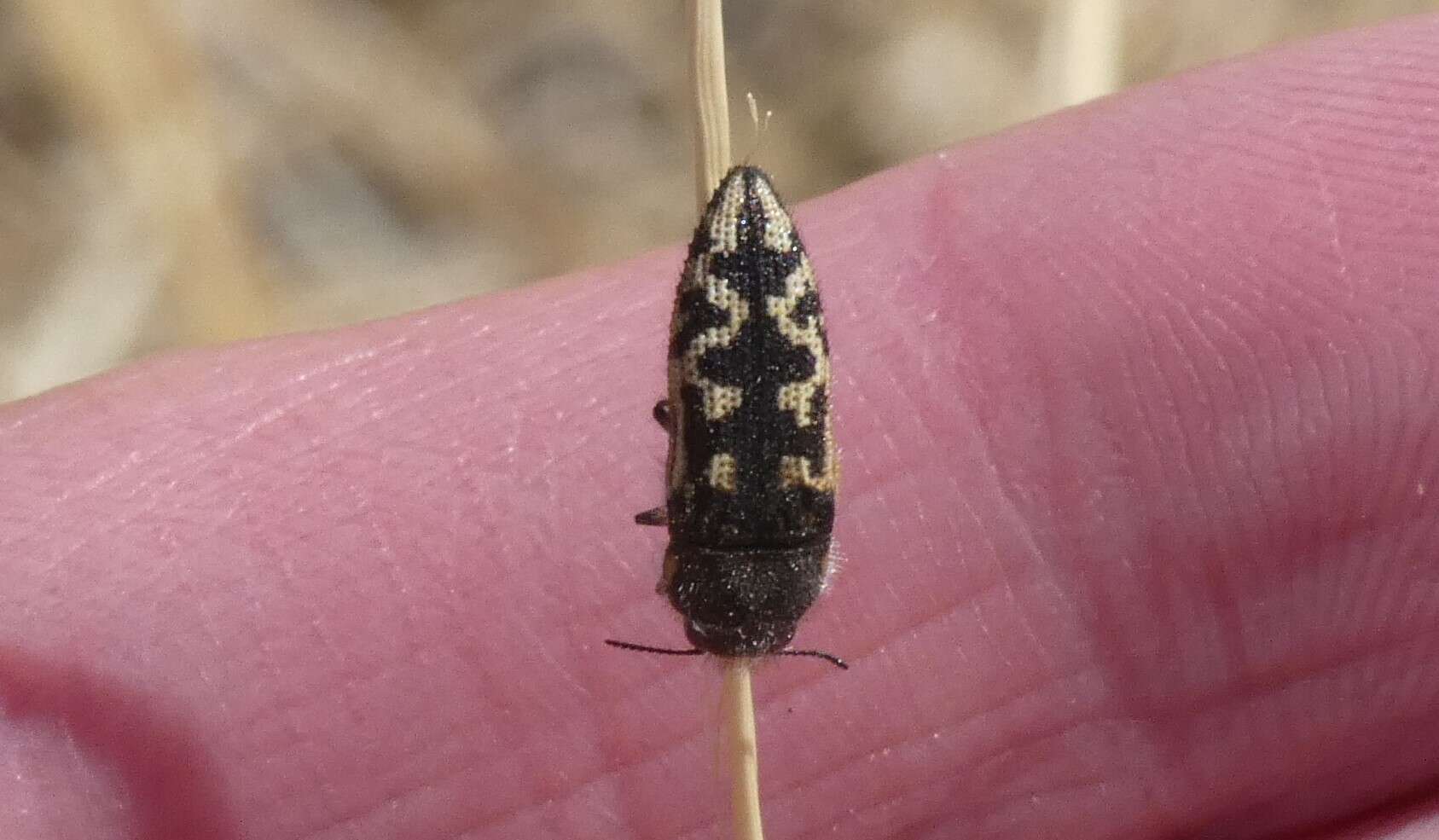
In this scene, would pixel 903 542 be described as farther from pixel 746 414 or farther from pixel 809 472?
pixel 746 414

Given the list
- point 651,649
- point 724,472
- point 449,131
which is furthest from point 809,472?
point 449,131

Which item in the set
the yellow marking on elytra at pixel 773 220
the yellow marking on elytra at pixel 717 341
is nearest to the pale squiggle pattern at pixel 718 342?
the yellow marking on elytra at pixel 717 341

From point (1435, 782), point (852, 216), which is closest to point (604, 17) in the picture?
point (852, 216)

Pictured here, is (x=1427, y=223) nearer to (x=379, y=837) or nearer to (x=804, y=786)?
(x=804, y=786)

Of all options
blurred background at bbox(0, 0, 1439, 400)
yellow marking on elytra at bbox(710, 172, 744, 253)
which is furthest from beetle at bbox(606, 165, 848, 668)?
blurred background at bbox(0, 0, 1439, 400)

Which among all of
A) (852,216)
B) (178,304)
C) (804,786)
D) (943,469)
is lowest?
(804,786)

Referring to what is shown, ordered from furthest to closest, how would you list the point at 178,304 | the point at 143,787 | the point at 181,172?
the point at 178,304 → the point at 181,172 → the point at 143,787

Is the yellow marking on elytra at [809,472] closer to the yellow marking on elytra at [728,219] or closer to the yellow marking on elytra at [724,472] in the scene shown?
the yellow marking on elytra at [724,472]

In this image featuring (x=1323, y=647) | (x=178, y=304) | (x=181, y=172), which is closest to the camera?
(x=1323, y=647)

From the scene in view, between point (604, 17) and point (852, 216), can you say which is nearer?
point (852, 216)
